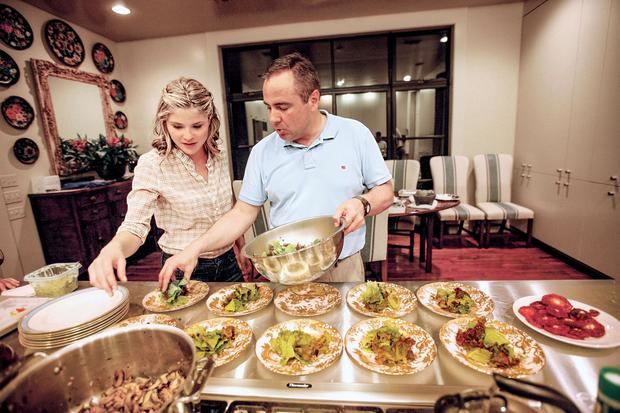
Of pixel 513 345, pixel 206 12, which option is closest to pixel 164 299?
pixel 513 345

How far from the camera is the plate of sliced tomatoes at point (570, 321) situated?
93 cm

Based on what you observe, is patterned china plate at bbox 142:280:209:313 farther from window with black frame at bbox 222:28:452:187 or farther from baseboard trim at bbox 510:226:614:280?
window with black frame at bbox 222:28:452:187

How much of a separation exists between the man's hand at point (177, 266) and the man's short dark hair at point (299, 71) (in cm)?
83

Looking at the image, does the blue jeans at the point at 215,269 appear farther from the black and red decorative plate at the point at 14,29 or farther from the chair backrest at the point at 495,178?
the chair backrest at the point at 495,178

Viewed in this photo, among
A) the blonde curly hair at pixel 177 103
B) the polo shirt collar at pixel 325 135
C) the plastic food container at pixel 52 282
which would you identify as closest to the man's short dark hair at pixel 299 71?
the polo shirt collar at pixel 325 135

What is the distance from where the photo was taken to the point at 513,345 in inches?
36.4

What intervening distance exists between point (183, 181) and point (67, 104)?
408 cm

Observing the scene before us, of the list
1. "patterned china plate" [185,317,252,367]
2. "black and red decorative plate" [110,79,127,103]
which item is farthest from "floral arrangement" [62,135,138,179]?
"patterned china plate" [185,317,252,367]

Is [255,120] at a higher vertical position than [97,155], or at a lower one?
higher

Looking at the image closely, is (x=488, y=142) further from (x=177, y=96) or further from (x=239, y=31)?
(x=177, y=96)

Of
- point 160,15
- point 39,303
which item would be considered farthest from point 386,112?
point 39,303

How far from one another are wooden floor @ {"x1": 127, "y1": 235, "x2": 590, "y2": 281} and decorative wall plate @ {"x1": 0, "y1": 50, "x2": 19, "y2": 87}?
8.74 ft

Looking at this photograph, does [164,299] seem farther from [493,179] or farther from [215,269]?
[493,179]

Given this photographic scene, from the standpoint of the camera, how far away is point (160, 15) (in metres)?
4.47
